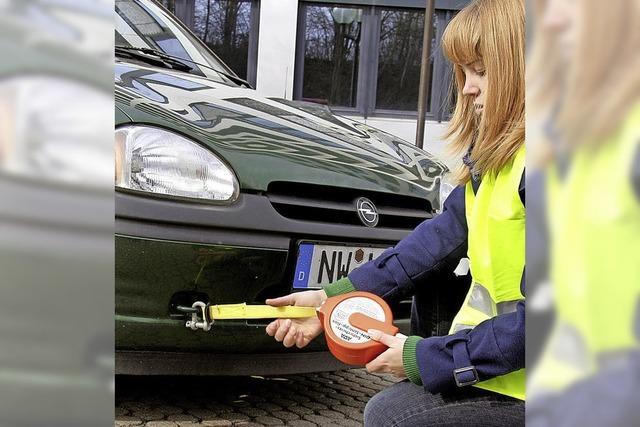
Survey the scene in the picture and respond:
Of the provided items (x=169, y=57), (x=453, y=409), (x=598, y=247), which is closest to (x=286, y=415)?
(x=453, y=409)

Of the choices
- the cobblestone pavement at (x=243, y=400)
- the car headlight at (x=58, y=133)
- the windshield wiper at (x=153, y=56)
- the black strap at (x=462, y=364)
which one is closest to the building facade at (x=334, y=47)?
the windshield wiper at (x=153, y=56)

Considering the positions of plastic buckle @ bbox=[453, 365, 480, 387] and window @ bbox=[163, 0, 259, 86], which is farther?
window @ bbox=[163, 0, 259, 86]

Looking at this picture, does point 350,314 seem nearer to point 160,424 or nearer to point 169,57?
point 160,424

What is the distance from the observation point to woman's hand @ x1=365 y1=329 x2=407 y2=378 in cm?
136

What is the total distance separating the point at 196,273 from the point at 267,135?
1.77 ft

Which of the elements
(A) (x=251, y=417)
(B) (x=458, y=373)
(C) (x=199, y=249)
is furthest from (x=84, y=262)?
(A) (x=251, y=417)

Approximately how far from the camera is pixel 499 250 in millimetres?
1273

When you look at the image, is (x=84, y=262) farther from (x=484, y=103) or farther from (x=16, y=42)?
(x=484, y=103)

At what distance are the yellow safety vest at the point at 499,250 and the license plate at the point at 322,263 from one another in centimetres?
89

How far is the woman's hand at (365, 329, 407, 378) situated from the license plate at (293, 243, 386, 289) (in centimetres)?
86

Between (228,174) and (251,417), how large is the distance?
77cm

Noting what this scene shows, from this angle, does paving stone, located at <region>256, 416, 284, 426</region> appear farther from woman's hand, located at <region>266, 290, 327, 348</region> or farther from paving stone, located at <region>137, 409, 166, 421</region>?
woman's hand, located at <region>266, 290, 327, 348</region>

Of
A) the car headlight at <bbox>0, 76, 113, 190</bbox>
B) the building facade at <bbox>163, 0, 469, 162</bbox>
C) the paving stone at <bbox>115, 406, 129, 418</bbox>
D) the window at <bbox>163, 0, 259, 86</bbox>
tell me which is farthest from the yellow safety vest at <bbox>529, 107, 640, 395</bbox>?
the window at <bbox>163, 0, 259, 86</bbox>

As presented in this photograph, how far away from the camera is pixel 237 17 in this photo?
10125 mm
